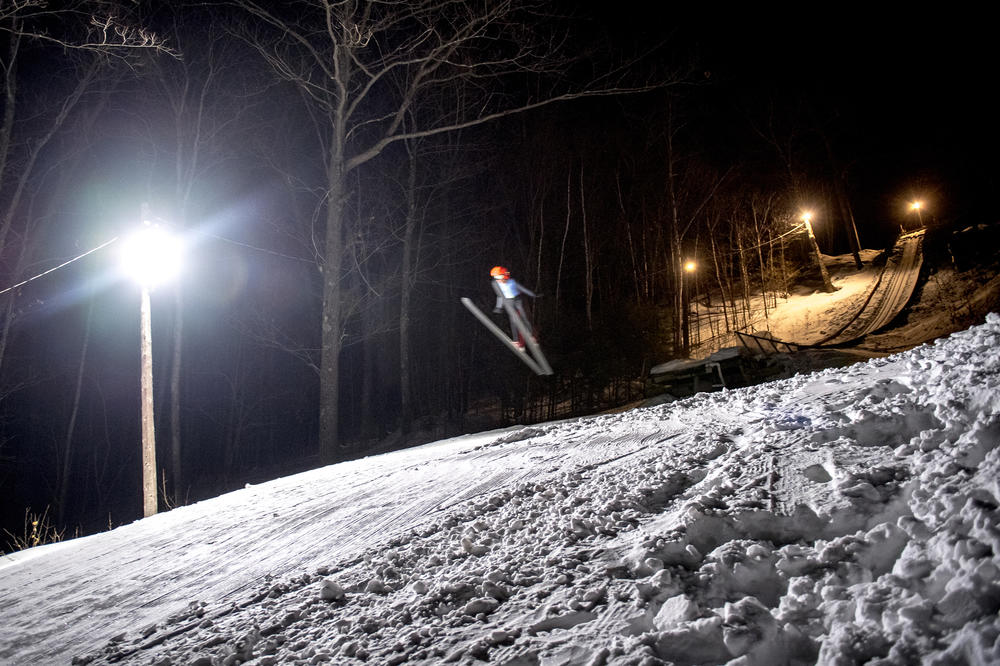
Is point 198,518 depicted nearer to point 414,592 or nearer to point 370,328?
point 414,592

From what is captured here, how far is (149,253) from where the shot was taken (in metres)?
8.36

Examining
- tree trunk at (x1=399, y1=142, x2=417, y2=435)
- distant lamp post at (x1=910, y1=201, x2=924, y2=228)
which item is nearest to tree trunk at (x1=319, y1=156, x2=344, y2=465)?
tree trunk at (x1=399, y1=142, x2=417, y2=435)

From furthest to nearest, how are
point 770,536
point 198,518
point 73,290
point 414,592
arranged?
point 73,290, point 198,518, point 414,592, point 770,536

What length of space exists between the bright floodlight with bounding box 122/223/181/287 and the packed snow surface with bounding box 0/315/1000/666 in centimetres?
551

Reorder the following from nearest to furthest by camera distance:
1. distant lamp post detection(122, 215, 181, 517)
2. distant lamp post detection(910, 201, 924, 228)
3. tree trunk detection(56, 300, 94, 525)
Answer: distant lamp post detection(122, 215, 181, 517), tree trunk detection(56, 300, 94, 525), distant lamp post detection(910, 201, 924, 228)

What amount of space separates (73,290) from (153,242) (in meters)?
20.3

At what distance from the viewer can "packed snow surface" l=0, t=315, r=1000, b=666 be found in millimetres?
1656

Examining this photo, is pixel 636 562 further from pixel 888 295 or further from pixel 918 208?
pixel 918 208

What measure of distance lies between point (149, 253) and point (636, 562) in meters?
9.82

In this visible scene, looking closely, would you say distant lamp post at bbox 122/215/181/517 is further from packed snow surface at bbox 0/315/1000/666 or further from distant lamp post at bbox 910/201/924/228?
distant lamp post at bbox 910/201/924/228

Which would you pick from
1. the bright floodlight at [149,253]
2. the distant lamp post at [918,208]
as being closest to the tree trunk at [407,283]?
the bright floodlight at [149,253]

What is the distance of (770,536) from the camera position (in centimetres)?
223

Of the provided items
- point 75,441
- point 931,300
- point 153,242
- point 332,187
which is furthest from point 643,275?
point 75,441

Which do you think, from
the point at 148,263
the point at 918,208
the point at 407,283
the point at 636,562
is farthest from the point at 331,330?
the point at 918,208
